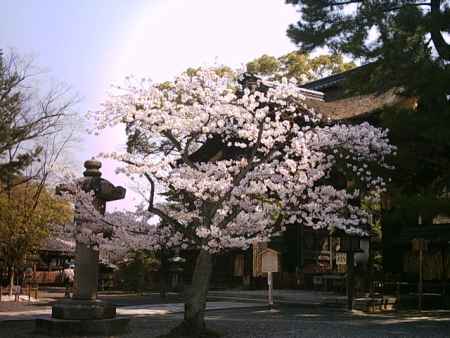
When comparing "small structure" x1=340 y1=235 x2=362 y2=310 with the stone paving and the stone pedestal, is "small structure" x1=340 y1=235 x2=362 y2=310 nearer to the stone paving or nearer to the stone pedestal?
the stone paving

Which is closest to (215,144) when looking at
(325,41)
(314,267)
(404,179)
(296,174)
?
(314,267)

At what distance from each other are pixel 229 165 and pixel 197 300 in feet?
8.98

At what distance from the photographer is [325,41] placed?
1606 centimetres

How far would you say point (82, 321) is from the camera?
11.7 metres

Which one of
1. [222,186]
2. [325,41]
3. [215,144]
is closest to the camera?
[222,186]

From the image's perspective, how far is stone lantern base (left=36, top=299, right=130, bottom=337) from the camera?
38.1 feet

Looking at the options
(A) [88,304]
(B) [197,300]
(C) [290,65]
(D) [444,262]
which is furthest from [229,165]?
(C) [290,65]

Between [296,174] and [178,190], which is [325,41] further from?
[178,190]

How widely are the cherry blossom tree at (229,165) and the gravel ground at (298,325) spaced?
5.49 feet

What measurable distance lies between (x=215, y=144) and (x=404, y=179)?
489 inches

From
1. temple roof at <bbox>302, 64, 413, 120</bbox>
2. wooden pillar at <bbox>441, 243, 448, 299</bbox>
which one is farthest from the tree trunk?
wooden pillar at <bbox>441, 243, 448, 299</bbox>

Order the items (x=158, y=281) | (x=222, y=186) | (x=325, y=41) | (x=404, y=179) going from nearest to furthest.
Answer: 1. (x=222, y=186)
2. (x=404, y=179)
3. (x=325, y=41)
4. (x=158, y=281)

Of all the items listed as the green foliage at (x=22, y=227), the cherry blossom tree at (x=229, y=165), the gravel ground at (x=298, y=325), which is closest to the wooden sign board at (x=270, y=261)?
the gravel ground at (x=298, y=325)

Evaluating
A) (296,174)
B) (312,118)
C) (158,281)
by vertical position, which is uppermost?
(312,118)
